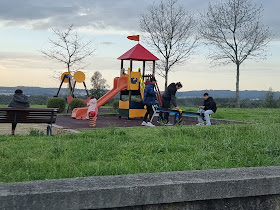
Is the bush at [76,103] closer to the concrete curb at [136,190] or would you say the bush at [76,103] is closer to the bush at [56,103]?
the bush at [56,103]

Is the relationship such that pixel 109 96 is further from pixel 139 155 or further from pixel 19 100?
pixel 139 155

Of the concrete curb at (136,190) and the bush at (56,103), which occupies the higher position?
the bush at (56,103)

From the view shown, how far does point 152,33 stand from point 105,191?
3018 cm

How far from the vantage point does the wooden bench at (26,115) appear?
9750 millimetres

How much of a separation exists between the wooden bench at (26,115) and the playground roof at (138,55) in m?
10.8

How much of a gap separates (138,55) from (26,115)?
11584 mm

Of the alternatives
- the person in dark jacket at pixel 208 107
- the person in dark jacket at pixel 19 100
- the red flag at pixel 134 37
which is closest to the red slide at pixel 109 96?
→ the red flag at pixel 134 37

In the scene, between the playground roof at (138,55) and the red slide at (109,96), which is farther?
the playground roof at (138,55)

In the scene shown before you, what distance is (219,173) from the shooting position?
3.44 meters

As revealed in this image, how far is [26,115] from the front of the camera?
9.92 meters

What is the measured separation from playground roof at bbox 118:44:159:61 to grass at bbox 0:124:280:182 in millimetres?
14061

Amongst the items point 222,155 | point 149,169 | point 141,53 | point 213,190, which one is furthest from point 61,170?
point 141,53

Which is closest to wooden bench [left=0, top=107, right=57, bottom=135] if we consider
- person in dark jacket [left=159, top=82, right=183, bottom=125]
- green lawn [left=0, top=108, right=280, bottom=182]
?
green lawn [left=0, top=108, right=280, bottom=182]

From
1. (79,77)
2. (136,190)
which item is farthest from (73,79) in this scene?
(136,190)
